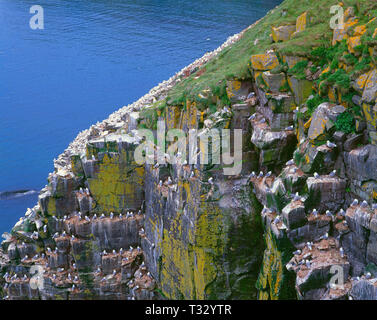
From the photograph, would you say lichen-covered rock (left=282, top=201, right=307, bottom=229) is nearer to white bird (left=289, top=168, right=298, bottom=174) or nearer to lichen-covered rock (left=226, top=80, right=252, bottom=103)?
white bird (left=289, top=168, right=298, bottom=174)

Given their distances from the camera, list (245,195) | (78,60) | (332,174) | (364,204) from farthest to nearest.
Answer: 1. (78,60)
2. (245,195)
3. (332,174)
4. (364,204)

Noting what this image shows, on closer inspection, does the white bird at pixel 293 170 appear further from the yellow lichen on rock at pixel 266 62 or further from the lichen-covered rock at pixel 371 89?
the yellow lichen on rock at pixel 266 62

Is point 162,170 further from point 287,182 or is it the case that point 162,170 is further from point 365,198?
point 365,198

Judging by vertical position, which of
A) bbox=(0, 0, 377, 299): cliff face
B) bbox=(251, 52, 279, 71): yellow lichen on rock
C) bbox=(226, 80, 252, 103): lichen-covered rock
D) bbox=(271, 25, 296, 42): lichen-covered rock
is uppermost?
bbox=(271, 25, 296, 42): lichen-covered rock

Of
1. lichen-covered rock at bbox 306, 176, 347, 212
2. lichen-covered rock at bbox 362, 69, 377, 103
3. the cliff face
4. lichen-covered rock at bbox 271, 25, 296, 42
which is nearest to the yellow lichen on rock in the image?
the cliff face

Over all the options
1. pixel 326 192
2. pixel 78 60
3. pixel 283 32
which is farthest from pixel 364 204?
pixel 78 60

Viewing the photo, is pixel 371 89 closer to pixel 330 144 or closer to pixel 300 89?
pixel 330 144
